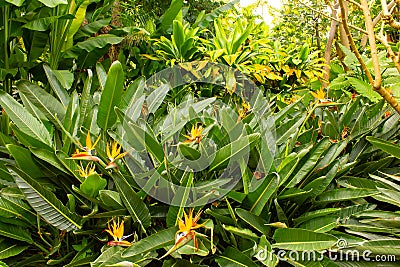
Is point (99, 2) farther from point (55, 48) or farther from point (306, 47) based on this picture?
point (306, 47)

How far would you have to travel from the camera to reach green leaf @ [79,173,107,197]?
1427mm

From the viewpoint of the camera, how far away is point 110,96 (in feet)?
5.69

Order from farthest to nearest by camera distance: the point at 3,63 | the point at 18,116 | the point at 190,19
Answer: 1. the point at 190,19
2. the point at 3,63
3. the point at 18,116

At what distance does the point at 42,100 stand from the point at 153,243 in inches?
37.8

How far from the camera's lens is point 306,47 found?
3.47 m

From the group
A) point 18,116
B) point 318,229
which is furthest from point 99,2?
point 318,229

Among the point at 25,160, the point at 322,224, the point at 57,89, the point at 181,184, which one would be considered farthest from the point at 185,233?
the point at 57,89

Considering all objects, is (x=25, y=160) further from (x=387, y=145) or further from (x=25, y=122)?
(x=387, y=145)

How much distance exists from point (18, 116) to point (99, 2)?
6.54ft

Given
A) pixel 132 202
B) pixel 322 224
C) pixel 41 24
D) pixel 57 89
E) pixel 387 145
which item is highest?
pixel 41 24

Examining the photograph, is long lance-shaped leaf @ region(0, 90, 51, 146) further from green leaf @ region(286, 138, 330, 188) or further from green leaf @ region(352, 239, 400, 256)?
green leaf @ region(352, 239, 400, 256)

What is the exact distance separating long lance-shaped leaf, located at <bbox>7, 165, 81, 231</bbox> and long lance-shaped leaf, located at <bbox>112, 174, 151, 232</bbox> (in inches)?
9.1

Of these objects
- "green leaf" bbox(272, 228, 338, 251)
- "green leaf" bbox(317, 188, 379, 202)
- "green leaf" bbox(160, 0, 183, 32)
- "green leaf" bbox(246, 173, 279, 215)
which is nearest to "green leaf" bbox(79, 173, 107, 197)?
"green leaf" bbox(246, 173, 279, 215)

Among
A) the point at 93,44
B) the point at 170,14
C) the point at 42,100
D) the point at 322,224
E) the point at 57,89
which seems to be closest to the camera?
the point at 322,224
